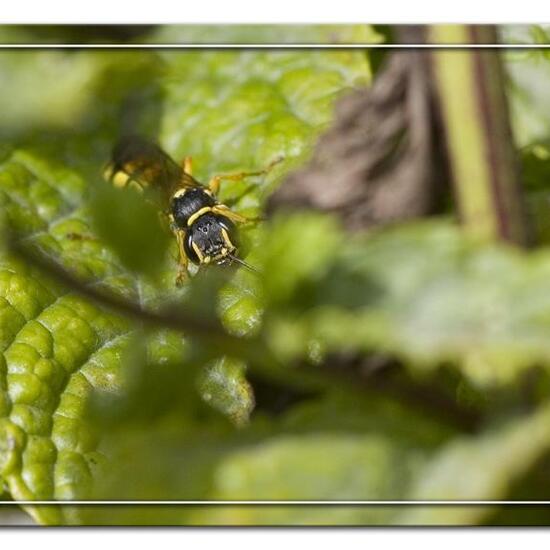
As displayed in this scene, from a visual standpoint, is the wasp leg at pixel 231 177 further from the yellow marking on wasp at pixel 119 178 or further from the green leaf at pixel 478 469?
the green leaf at pixel 478 469

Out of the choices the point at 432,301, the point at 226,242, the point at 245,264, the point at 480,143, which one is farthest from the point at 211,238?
the point at 432,301

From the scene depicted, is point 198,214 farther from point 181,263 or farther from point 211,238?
point 181,263

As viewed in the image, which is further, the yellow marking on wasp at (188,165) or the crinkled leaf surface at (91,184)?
the yellow marking on wasp at (188,165)

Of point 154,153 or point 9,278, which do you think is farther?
point 154,153

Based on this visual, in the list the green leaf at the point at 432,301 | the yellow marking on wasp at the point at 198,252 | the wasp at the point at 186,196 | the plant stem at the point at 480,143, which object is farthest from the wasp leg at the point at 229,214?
the green leaf at the point at 432,301

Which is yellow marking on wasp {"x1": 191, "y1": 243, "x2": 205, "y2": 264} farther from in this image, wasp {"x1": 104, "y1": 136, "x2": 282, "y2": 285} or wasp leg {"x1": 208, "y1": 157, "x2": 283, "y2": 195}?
wasp leg {"x1": 208, "y1": 157, "x2": 283, "y2": 195}
